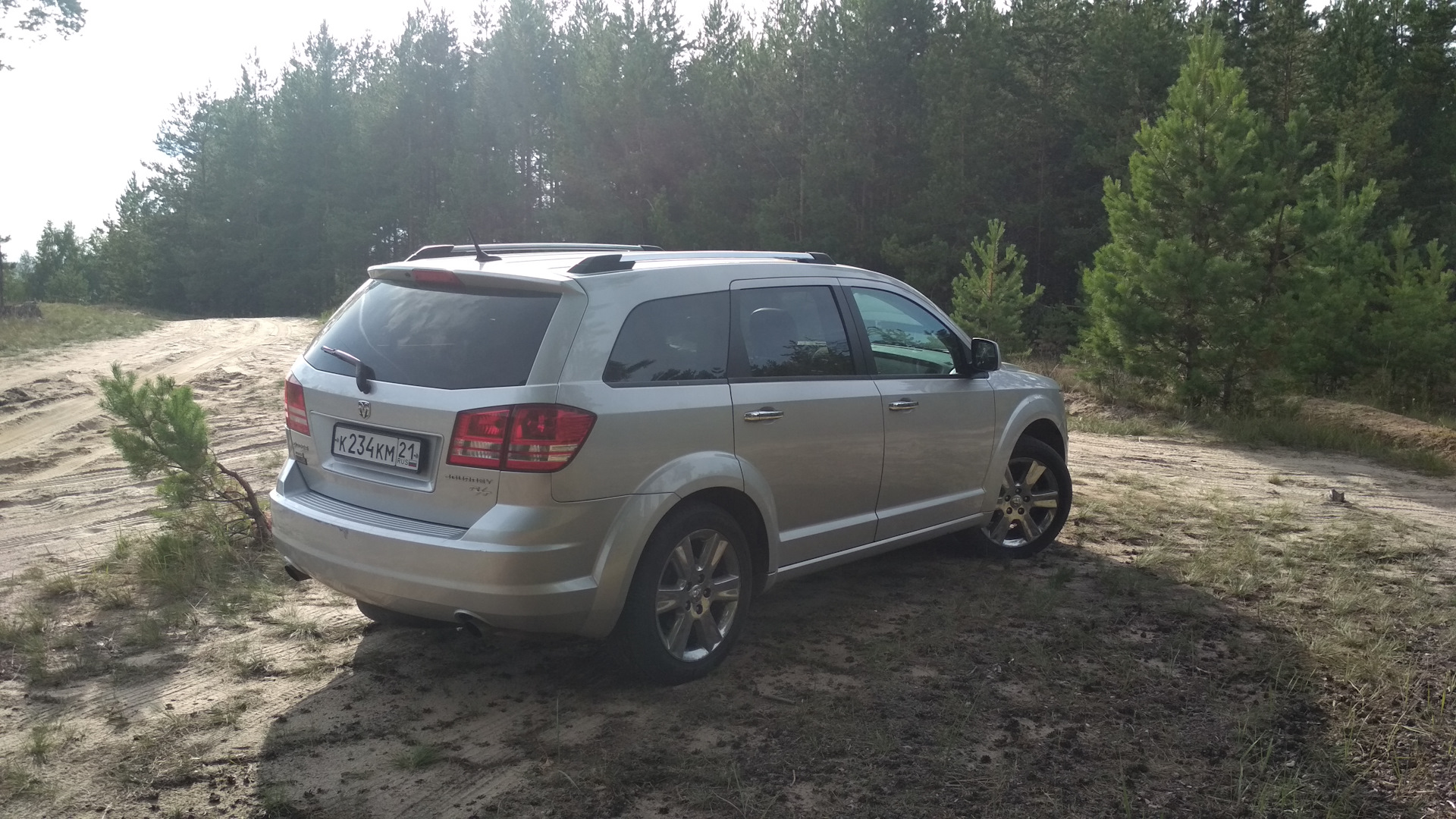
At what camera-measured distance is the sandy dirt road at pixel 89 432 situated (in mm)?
7121

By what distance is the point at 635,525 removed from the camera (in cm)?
419

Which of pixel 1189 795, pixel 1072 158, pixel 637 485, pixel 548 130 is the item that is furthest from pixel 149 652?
pixel 548 130

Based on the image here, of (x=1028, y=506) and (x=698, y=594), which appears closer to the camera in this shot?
(x=698, y=594)

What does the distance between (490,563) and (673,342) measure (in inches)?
46.0

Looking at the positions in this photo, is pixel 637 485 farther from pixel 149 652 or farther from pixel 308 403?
pixel 149 652

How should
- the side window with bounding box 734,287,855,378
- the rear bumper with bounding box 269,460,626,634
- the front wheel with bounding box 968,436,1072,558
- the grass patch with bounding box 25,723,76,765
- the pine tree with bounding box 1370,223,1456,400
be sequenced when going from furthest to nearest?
1. the pine tree with bounding box 1370,223,1456,400
2. the front wheel with bounding box 968,436,1072,558
3. the side window with bounding box 734,287,855,378
4. the rear bumper with bounding box 269,460,626,634
5. the grass patch with bounding box 25,723,76,765

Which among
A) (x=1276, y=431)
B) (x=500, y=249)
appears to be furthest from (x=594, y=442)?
(x=1276, y=431)

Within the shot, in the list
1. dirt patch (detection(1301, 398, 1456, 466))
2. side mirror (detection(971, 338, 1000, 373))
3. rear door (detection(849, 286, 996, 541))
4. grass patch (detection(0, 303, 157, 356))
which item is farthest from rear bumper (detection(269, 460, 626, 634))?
grass patch (detection(0, 303, 157, 356))

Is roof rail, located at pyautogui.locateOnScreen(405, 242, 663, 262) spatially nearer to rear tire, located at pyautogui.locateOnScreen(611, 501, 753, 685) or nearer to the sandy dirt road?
rear tire, located at pyautogui.locateOnScreen(611, 501, 753, 685)

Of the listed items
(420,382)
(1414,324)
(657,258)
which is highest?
(657,258)

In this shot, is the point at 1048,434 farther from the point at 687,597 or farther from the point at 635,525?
the point at 635,525

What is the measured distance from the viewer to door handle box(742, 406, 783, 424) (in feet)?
15.4

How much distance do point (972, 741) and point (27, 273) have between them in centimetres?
8479

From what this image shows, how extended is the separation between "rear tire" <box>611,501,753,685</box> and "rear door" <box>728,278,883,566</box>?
309 mm
